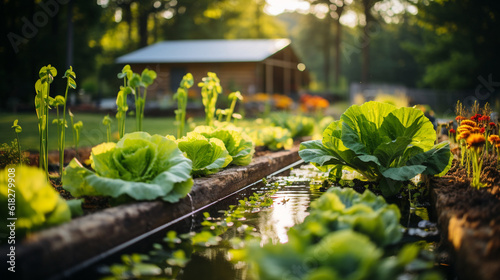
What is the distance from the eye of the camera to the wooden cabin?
2328 cm

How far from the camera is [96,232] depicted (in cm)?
229

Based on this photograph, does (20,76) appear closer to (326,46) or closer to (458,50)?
(458,50)

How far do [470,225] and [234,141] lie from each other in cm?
249

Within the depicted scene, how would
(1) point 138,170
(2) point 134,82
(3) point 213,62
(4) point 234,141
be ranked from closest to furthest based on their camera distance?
(1) point 138,170, (2) point 134,82, (4) point 234,141, (3) point 213,62

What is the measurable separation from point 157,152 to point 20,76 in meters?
20.9

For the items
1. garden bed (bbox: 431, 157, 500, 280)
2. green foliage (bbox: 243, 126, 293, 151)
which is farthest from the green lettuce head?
green foliage (bbox: 243, 126, 293, 151)

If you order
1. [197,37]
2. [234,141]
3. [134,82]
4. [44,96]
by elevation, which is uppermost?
[197,37]

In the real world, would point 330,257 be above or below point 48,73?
below

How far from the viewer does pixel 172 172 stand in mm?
2840

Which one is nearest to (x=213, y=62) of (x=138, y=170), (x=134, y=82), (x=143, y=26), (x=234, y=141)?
(x=143, y=26)

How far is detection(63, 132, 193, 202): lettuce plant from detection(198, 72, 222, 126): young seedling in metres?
1.65

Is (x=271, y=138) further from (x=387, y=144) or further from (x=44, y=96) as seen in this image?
(x=44, y=96)

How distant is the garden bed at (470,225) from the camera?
1855mm

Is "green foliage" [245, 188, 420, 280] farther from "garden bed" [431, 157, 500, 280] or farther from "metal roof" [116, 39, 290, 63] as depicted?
"metal roof" [116, 39, 290, 63]
